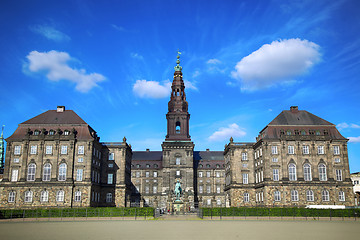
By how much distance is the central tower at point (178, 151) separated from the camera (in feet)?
312

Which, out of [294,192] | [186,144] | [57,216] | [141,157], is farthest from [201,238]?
[141,157]

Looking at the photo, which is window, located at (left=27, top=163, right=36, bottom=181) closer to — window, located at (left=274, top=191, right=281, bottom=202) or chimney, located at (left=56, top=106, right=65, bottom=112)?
chimney, located at (left=56, top=106, right=65, bottom=112)

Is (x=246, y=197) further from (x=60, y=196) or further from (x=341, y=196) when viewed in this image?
(x=60, y=196)

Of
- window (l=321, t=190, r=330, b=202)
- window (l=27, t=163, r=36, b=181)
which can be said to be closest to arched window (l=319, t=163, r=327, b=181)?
window (l=321, t=190, r=330, b=202)

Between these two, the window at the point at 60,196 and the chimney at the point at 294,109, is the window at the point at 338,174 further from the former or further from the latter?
the window at the point at 60,196

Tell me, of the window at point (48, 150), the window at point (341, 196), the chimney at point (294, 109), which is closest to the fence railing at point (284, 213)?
the window at point (341, 196)

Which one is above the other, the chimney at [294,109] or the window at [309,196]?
the chimney at [294,109]

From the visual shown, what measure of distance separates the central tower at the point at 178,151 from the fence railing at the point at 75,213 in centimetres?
4130

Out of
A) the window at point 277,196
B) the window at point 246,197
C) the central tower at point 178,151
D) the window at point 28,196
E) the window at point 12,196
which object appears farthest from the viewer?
the central tower at point 178,151

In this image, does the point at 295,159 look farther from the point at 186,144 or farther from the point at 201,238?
the point at 201,238

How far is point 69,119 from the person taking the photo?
74.1 metres

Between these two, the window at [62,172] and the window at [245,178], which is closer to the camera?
the window at [62,172]

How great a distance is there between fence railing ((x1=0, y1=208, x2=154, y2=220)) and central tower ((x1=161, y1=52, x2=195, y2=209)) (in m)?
41.3

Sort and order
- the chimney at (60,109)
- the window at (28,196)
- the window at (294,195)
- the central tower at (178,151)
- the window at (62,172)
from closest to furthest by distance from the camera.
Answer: the window at (28,196), the window at (62,172), the window at (294,195), the chimney at (60,109), the central tower at (178,151)
